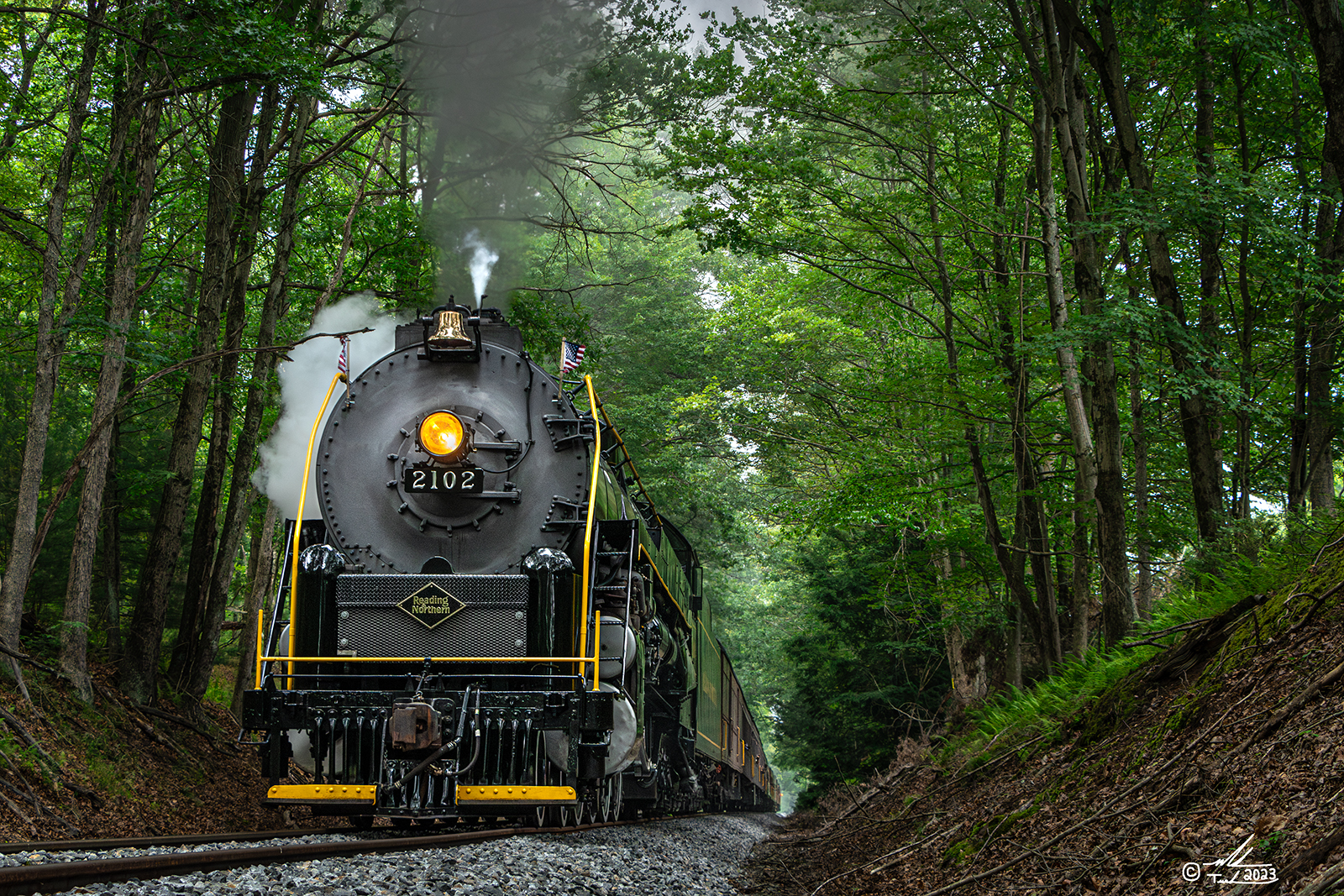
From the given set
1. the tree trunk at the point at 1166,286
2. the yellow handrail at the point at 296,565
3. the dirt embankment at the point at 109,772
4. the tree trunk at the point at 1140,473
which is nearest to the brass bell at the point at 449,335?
the yellow handrail at the point at 296,565

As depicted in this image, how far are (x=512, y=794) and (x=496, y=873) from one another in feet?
4.09

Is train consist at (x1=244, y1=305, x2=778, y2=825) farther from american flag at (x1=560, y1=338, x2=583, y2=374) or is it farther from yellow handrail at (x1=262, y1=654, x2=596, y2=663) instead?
american flag at (x1=560, y1=338, x2=583, y2=374)

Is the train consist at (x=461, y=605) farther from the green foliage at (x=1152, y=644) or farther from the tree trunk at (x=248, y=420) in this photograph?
the tree trunk at (x=248, y=420)

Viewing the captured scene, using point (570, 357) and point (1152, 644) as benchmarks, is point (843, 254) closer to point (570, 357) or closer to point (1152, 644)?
point (570, 357)

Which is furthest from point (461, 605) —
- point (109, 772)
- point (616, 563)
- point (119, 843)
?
point (109, 772)

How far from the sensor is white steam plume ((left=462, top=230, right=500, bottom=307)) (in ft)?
35.3

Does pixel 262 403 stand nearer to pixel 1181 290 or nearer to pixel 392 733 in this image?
pixel 392 733

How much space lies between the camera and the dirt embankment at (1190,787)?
3236 millimetres

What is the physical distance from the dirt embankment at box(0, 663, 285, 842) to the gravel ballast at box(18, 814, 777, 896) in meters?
3.04

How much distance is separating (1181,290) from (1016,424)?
135 inches

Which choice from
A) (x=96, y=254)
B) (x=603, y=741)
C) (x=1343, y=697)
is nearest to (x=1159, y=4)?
(x=1343, y=697)

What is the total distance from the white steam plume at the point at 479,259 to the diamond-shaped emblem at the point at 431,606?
4.50m

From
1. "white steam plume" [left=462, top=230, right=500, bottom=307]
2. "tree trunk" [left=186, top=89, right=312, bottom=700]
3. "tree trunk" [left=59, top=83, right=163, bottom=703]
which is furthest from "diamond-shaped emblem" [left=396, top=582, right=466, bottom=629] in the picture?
"tree trunk" [left=186, top=89, right=312, bottom=700]

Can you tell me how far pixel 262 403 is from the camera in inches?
526
